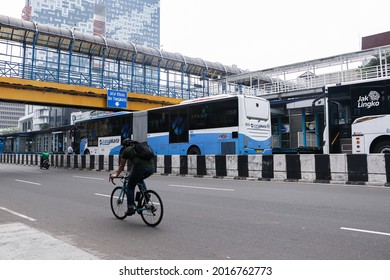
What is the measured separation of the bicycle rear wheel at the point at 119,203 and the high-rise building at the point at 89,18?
104 m

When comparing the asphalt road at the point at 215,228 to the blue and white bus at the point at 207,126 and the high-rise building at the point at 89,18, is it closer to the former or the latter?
the blue and white bus at the point at 207,126

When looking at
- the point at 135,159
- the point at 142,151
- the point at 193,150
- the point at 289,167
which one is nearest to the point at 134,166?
the point at 135,159

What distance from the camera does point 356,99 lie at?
14578 mm

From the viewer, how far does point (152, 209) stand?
591cm

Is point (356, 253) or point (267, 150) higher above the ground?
point (267, 150)

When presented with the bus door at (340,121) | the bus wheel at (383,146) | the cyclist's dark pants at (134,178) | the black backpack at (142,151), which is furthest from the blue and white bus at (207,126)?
the black backpack at (142,151)

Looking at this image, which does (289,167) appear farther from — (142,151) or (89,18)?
(89,18)

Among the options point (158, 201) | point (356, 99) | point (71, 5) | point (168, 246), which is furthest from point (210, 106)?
point (71, 5)

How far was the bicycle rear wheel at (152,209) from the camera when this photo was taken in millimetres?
5844

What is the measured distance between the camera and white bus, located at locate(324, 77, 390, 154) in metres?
13.6

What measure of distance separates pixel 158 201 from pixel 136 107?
909 inches

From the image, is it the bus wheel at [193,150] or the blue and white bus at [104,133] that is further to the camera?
the blue and white bus at [104,133]

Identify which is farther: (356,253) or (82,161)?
(82,161)

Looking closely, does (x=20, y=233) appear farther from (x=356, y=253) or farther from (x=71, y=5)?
(x=71, y=5)
